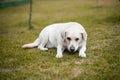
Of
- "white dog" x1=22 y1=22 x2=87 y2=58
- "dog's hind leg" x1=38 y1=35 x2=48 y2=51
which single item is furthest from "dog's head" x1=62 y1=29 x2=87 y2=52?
"dog's hind leg" x1=38 y1=35 x2=48 y2=51

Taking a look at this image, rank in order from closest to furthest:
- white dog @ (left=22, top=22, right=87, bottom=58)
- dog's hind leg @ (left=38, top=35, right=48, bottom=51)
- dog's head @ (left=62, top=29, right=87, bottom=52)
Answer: dog's head @ (left=62, top=29, right=87, bottom=52) < white dog @ (left=22, top=22, right=87, bottom=58) < dog's hind leg @ (left=38, top=35, right=48, bottom=51)

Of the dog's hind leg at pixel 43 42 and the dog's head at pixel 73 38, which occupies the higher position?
the dog's head at pixel 73 38

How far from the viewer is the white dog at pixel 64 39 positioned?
305 inches

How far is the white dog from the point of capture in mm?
7738

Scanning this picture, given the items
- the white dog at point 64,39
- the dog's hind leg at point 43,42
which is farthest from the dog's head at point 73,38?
the dog's hind leg at point 43,42

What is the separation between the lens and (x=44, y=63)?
7.41 metres

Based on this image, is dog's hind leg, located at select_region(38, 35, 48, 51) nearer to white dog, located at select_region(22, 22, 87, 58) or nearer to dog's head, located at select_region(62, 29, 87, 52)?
white dog, located at select_region(22, 22, 87, 58)

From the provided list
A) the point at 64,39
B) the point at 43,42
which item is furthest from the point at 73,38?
the point at 43,42

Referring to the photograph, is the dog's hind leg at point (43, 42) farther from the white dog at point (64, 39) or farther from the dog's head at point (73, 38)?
the dog's head at point (73, 38)

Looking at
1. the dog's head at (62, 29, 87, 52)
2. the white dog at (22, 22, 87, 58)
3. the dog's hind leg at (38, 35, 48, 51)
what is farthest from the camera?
the dog's hind leg at (38, 35, 48, 51)

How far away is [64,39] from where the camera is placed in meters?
8.05

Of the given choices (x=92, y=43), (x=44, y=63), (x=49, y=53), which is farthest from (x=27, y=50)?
(x=92, y=43)

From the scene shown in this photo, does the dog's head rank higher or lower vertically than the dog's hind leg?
higher

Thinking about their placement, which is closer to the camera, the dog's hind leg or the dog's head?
the dog's head
